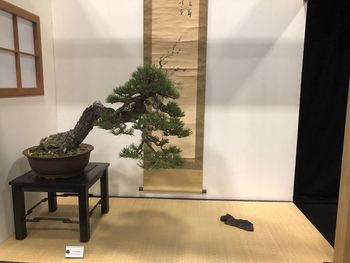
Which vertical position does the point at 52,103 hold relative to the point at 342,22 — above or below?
below

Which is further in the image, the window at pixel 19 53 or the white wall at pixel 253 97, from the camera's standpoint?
the white wall at pixel 253 97

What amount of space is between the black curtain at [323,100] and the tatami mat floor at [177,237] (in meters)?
0.39

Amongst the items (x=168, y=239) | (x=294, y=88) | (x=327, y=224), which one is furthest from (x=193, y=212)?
(x=294, y=88)

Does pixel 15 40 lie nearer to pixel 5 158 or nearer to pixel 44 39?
pixel 44 39

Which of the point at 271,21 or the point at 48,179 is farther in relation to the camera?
the point at 271,21

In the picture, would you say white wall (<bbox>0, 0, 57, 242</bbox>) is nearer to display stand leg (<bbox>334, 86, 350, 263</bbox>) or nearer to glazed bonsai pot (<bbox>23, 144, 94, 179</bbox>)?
glazed bonsai pot (<bbox>23, 144, 94, 179</bbox>)

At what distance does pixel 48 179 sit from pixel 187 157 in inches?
45.2

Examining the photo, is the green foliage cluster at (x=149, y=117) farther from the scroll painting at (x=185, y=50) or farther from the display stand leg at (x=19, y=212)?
the scroll painting at (x=185, y=50)

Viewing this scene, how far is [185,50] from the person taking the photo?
245cm

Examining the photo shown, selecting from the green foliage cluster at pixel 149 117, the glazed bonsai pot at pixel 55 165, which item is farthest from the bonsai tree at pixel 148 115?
the glazed bonsai pot at pixel 55 165

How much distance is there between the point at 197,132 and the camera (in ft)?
8.30

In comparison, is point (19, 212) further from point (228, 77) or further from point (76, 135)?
point (228, 77)

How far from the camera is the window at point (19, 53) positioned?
1.84m

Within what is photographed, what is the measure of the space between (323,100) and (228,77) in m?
0.81
